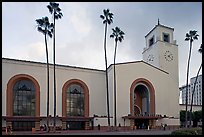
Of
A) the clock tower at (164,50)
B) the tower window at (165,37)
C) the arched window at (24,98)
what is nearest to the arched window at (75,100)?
the arched window at (24,98)

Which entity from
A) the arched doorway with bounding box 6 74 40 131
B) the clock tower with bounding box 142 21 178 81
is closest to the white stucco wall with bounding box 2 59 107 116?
the arched doorway with bounding box 6 74 40 131

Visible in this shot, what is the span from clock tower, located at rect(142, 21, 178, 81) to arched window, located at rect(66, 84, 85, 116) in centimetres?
1931

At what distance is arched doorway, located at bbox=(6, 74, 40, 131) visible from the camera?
1670 inches

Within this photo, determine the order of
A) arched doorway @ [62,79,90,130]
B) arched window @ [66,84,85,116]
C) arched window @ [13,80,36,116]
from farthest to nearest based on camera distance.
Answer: arched window @ [66,84,85,116]
arched doorway @ [62,79,90,130]
arched window @ [13,80,36,116]

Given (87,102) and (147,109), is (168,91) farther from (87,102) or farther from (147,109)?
(87,102)

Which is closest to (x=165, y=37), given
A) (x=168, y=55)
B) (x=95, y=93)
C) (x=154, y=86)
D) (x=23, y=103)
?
(x=168, y=55)

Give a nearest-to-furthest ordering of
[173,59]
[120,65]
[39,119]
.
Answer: [39,119], [120,65], [173,59]

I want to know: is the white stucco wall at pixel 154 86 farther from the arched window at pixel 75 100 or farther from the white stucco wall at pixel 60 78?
the arched window at pixel 75 100

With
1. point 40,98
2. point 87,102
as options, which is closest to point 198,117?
point 87,102

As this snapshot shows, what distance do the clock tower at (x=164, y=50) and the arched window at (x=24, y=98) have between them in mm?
27562

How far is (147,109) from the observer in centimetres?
5397

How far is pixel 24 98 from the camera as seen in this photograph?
44.4 metres

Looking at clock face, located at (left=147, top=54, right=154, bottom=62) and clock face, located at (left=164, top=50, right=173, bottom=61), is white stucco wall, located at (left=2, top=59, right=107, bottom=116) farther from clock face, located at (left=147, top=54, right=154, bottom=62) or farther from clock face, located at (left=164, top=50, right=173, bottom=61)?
clock face, located at (left=164, top=50, right=173, bottom=61)

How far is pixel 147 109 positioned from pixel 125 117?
649cm
